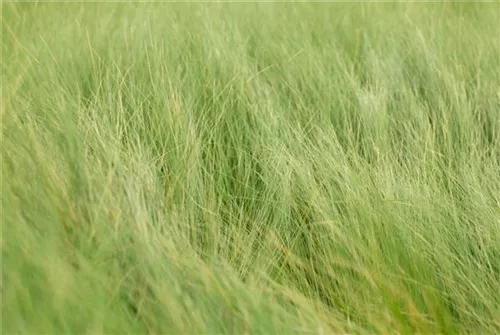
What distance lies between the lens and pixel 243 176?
4.72 feet

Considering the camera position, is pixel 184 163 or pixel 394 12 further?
pixel 394 12

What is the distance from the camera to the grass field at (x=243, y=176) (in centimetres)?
100

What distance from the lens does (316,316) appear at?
1.06 m

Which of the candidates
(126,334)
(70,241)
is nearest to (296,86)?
(70,241)

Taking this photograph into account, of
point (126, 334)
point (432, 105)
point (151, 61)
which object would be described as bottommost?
point (432, 105)

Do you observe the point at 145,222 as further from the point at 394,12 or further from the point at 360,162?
the point at 394,12

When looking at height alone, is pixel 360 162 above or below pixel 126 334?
below

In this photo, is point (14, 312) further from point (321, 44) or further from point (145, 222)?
point (321, 44)

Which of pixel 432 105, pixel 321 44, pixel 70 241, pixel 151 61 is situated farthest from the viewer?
pixel 321 44

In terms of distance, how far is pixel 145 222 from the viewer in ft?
3.49

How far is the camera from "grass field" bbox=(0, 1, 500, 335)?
1.00m

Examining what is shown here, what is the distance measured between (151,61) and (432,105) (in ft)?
2.30

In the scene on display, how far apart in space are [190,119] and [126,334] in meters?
0.59

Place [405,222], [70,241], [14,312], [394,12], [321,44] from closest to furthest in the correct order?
[14,312] → [70,241] → [405,222] → [321,44] → [394,12]
